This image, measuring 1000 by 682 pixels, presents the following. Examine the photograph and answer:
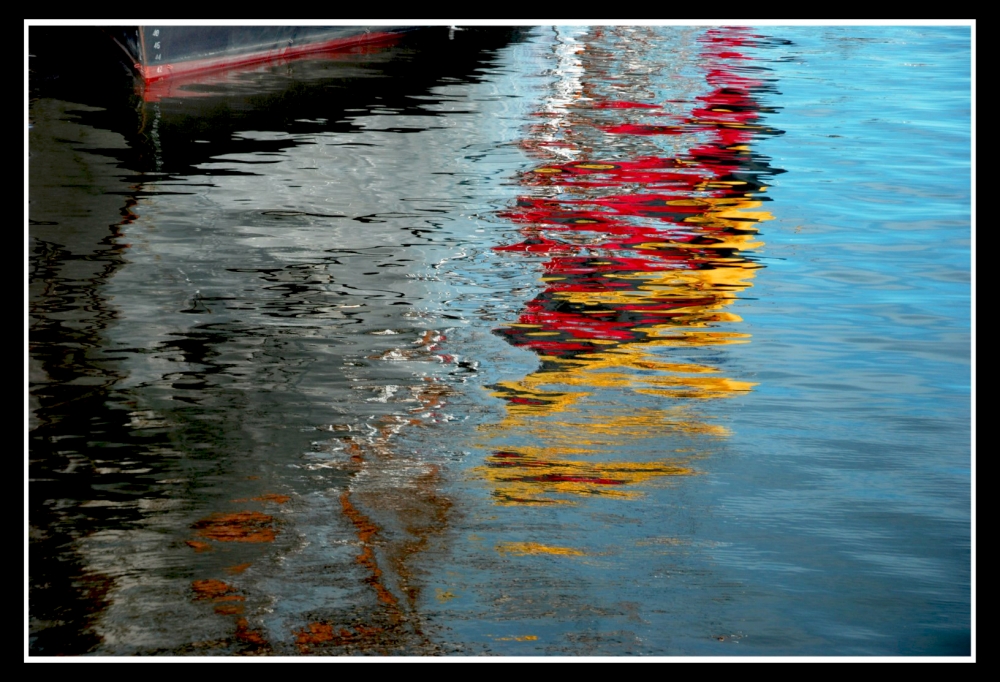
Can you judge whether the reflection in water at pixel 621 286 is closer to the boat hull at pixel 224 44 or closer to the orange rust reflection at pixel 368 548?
the orange rust reflection at pixel 368 548

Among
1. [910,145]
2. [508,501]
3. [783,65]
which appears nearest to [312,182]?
[508,501]

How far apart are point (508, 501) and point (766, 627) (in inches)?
41.4

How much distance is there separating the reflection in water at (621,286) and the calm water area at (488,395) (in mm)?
25

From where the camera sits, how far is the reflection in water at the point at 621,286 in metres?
4.36

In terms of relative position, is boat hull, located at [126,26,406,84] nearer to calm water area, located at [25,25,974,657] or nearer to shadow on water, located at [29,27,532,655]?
calm water area, located at [25,25,974,657]

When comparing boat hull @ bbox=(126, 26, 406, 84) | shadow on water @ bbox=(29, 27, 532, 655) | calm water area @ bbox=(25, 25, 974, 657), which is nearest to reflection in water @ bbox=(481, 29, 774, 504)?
calm water area @ bbox=(25, 25, 974, 657)

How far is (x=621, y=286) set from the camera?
251 inches

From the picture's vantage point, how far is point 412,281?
20.9 ft

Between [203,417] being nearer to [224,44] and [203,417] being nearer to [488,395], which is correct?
[488,395]

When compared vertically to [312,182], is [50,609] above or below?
below

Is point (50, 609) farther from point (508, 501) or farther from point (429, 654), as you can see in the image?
point (508, 501)

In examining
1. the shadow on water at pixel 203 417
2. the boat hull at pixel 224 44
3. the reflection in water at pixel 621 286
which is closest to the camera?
the shadow on water at pixel 203 417

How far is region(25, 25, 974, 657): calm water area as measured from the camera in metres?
Result: 3.35

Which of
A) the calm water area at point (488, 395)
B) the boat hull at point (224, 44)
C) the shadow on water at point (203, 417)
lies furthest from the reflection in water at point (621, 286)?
the boat hull at point (224, 44)
